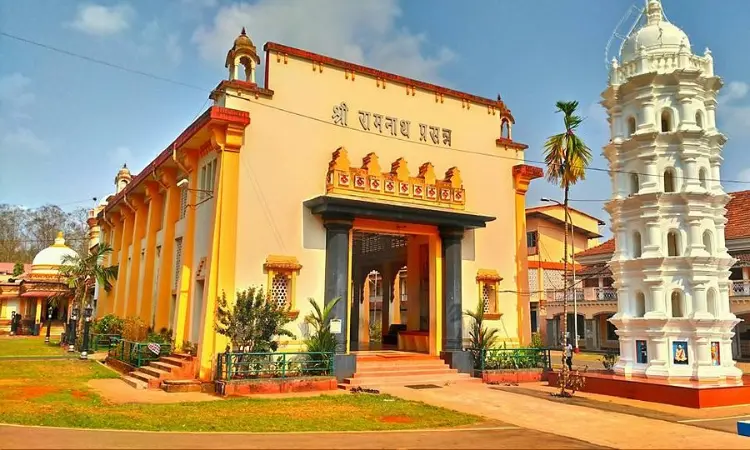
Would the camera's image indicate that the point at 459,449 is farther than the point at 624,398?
No

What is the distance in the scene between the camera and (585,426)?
11578 millimetres

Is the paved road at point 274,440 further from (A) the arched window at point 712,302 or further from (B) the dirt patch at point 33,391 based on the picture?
(A) the arched window at point 712,302

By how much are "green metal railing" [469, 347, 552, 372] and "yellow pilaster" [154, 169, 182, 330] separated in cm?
1075

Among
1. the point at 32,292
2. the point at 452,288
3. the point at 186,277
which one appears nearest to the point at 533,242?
the point at 452,288

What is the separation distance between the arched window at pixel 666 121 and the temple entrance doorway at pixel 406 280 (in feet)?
25.4

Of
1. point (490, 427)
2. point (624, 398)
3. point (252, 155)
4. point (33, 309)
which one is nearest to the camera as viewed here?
point (490, 427)

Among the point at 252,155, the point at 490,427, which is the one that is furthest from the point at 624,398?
the point at 252,155

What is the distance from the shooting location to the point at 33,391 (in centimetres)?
1424

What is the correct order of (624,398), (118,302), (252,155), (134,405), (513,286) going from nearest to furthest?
(134,405) < (624,398) < (252,155) < (513,286) < (118,302)

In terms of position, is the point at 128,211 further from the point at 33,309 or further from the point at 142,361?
the point at 33,309

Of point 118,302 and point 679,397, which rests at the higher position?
point 118,302

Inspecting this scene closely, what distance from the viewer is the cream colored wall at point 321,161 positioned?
17.0m

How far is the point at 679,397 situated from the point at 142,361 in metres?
15.3

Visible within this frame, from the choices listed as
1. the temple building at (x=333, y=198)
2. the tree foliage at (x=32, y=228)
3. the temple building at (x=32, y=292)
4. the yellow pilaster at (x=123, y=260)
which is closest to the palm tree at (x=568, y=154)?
the temple building at (x=333, y=198)
